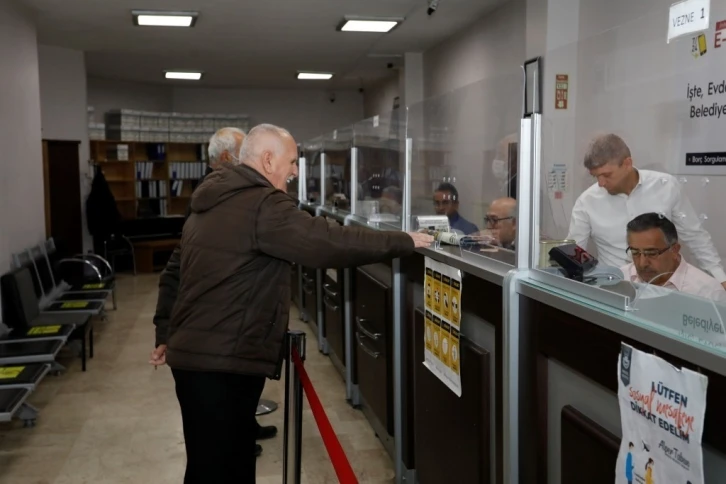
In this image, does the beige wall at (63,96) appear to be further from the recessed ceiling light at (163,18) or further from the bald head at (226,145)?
the bald head at (226,145)

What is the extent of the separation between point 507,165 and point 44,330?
12.0 ft

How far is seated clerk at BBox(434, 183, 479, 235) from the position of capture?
2880mm

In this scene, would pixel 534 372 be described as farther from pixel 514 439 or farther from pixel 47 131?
pixel 47 131

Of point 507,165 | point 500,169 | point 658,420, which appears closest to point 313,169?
point 500,169

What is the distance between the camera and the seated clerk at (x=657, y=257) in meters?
1.66

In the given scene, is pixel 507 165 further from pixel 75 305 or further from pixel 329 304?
pixel 75 305

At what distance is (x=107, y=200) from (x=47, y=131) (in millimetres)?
1196

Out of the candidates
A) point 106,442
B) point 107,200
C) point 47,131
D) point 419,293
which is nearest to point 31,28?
point 47,131

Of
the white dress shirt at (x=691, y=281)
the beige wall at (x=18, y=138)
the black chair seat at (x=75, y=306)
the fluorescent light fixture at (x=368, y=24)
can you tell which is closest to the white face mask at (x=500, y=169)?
the white dress shirt at (x=691, y=281)

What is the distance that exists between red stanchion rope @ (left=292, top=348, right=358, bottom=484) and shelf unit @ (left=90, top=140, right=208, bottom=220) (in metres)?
9.19

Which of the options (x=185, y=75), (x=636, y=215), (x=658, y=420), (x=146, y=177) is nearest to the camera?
(x=658, y=420)

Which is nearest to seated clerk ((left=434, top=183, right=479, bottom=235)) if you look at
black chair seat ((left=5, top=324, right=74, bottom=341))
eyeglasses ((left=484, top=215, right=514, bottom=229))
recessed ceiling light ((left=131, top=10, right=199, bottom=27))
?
eyeglasses ((left=484, top=215, right=514, bottom=229))

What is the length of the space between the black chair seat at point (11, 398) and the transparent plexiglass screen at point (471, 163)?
2.10 metres

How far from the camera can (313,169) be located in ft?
20.8
